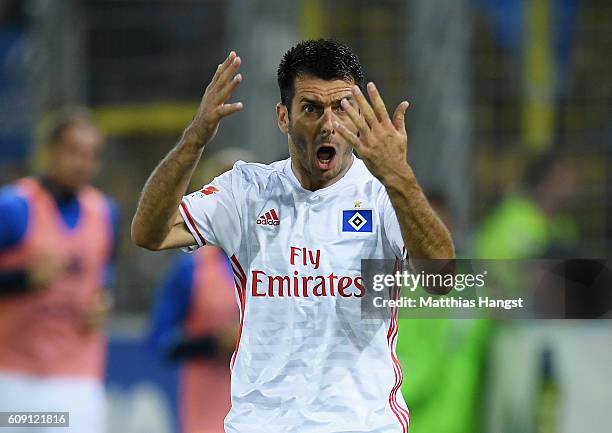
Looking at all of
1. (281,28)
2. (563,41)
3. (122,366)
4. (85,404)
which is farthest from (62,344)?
(563,41)

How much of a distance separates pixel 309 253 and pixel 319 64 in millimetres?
608

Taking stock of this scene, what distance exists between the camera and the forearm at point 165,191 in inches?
160

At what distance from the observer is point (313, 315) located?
13.2 feet

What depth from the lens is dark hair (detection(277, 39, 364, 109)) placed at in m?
4.06

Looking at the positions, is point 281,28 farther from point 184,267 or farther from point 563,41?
point 184,267

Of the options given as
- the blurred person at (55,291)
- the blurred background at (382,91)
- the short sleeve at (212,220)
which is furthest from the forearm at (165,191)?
the blurred background at (382,91)

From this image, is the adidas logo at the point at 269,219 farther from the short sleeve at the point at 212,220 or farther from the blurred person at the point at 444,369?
the blurred person at the point at 444,369

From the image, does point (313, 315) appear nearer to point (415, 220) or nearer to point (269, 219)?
point (269, 219)

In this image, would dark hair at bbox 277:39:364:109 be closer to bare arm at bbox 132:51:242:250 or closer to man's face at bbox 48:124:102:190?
bare arm at bbox 132:51:242:250

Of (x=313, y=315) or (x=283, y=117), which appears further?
(x=283, y=117)

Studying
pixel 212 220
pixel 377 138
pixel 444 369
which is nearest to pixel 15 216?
pixel 444 369

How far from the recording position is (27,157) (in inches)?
524

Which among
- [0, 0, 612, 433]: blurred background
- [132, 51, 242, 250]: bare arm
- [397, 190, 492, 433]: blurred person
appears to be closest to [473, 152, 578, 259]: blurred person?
[0, 0, 612, 433]: blurred background

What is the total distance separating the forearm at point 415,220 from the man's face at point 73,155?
3.47m
